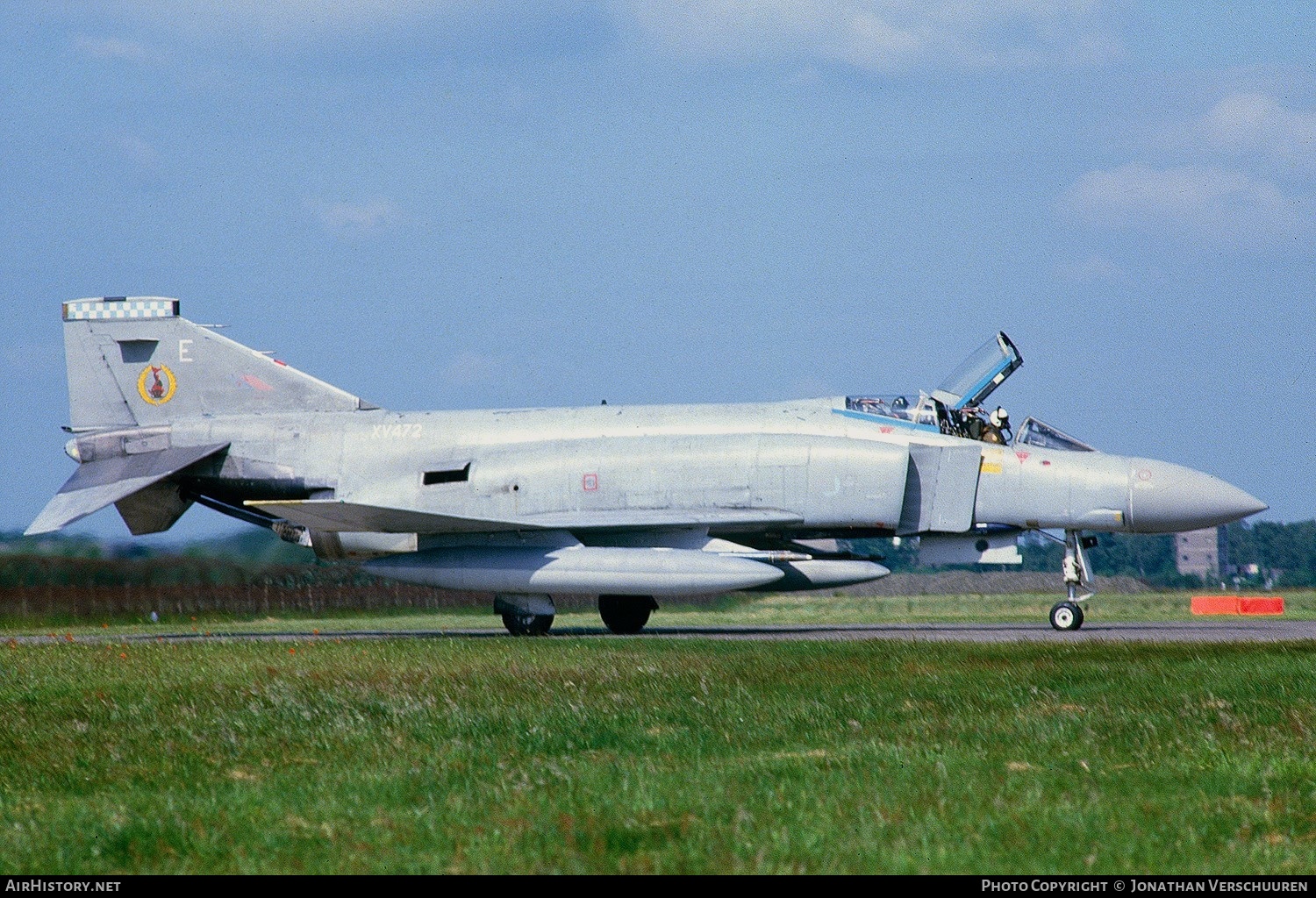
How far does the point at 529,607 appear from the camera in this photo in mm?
18391

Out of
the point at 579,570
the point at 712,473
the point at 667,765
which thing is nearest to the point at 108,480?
the point at 579,570

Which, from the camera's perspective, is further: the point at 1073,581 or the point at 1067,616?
the point at 1073,581

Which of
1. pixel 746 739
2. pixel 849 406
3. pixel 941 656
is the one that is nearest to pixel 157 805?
pixel 746 739

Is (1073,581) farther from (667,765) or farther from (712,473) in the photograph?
(667,765)

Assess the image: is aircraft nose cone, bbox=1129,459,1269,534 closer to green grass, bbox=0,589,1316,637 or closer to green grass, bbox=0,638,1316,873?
green grass, bbox=0,589,1316,637

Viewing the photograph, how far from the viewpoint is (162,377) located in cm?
2061

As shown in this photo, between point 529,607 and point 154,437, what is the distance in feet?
20.6

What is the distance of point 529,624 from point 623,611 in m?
1.65

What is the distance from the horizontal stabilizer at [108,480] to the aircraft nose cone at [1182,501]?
40.8ft

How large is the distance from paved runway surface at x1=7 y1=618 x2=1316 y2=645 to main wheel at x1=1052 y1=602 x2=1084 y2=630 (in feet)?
0.49

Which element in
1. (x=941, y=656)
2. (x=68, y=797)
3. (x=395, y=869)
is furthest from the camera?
(x=941, y=656)

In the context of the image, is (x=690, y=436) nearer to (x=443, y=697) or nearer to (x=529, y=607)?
(x=529, y=607)

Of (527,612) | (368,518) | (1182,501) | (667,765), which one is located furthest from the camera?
(527,612)

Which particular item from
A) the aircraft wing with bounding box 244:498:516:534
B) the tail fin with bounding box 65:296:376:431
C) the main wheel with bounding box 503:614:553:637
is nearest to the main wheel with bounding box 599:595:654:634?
the main wheel with bounding box 503:614:553:637
